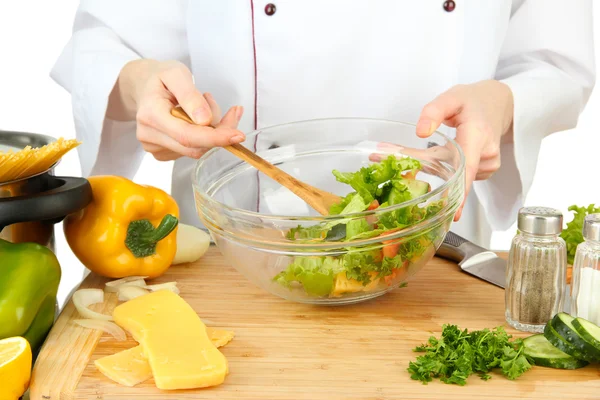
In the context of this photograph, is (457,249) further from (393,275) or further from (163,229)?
(163,229)

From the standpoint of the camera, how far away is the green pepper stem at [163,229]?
1401mm

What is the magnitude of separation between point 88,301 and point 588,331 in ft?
2.61

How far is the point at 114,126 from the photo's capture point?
177 centimetres

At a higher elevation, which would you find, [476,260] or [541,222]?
[541,222]

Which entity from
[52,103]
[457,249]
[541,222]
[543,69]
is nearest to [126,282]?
[457,249]

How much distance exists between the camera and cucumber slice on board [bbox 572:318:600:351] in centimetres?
105

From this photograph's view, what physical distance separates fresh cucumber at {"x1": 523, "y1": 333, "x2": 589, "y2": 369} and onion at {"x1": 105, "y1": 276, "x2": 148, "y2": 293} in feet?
2.20

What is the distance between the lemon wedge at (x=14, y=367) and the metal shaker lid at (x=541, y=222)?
2.38ft

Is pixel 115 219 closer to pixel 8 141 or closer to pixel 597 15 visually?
pixel 8 141

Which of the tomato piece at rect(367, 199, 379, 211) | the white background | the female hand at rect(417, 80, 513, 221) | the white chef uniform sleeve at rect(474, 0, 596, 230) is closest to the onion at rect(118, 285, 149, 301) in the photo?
the tomato piece at rect(367, 199, 379, 211)

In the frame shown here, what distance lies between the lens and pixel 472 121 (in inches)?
54.1

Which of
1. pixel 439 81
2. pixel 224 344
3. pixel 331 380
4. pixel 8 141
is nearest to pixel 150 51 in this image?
pixel 8 141

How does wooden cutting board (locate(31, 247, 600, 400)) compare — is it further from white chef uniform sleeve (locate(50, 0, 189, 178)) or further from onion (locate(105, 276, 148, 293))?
white chef uniform sleeve (locate(50, 0, 189, 178))

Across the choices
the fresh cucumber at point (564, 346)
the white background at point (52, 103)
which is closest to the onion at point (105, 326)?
the fresh cucumber at point (564, 346)
